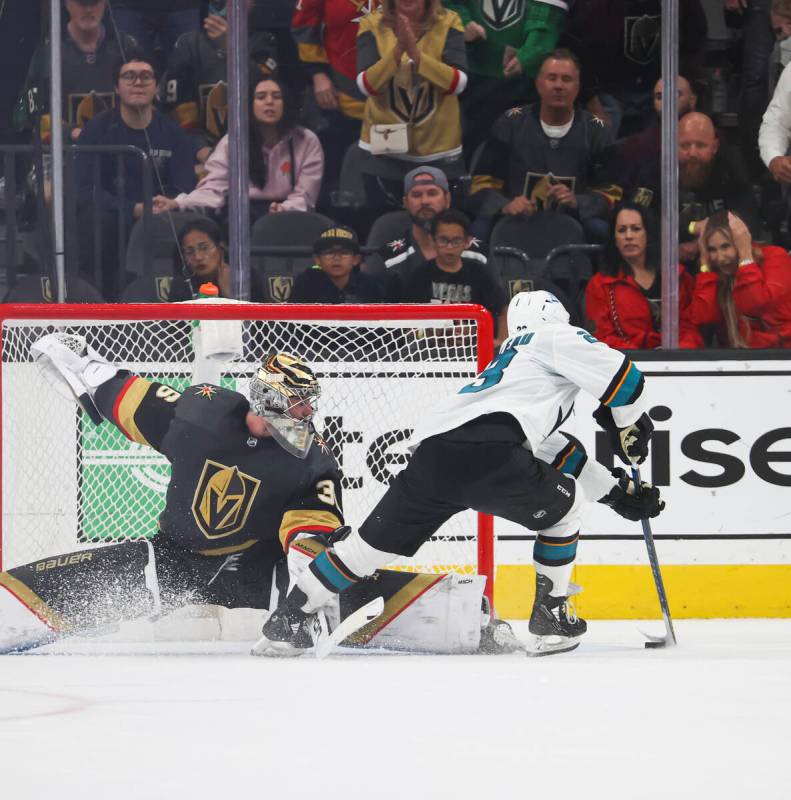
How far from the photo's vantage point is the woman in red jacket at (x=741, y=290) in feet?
14.7

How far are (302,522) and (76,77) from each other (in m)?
1.80

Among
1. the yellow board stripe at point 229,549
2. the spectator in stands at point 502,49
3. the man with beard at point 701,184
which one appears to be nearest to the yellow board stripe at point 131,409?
the yellow board stripe at point 229,549

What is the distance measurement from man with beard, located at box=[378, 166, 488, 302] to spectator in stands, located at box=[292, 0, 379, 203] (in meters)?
0.26

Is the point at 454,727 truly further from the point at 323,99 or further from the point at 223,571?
the point at 323,99

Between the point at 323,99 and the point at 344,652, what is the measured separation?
2.07 m

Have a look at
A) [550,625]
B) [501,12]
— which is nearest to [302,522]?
[550,625]

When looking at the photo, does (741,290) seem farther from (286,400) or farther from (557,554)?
(286,400)

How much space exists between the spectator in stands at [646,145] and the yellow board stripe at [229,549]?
187cm

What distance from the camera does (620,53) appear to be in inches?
192

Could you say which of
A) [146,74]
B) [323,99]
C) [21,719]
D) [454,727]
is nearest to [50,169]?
[146,74]

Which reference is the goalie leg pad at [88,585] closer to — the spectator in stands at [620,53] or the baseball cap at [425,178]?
the baseball cap at [425,178]

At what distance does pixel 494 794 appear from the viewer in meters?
1.90

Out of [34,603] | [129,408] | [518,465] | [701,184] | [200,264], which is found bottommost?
[34,603]

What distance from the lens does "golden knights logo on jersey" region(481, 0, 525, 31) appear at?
16.0 feet
